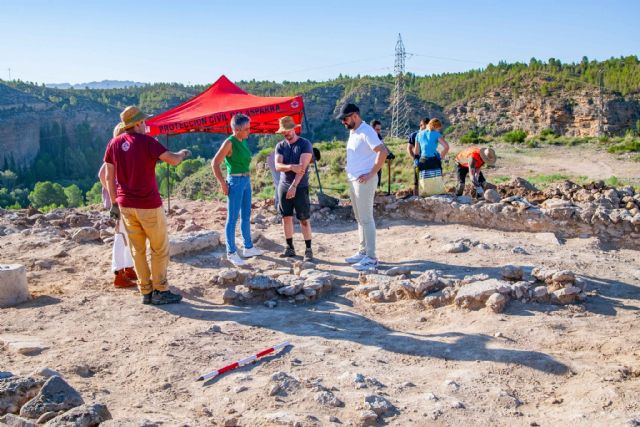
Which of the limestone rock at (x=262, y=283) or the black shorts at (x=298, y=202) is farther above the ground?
the black shorts at (x=298, y=202)

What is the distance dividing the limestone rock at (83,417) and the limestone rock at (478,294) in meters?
3.30

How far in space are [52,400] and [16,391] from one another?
0.33 m

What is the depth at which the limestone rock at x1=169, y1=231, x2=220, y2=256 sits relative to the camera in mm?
7484

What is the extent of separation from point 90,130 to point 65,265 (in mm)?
94826

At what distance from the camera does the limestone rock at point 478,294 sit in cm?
538

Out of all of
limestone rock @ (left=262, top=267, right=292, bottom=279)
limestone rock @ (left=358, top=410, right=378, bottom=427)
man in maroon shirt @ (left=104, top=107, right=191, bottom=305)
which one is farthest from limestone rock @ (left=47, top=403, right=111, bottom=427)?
limestone rock @ (left=262, top=267, right=292, bottom=279)

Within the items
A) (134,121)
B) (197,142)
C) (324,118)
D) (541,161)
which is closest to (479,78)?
(324,118)

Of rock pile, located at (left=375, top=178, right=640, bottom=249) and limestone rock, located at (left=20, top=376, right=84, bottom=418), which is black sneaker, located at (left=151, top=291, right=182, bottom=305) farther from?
rock pile, located at (left=375, top=178, right=640, bottom=249)

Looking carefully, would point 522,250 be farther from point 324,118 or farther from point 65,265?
point 324,118

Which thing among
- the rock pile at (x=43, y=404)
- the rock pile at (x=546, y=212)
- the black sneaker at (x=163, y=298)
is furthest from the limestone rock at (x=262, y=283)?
the rock pile at (x=546, y=212)

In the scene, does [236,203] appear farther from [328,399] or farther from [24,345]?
[328,399]

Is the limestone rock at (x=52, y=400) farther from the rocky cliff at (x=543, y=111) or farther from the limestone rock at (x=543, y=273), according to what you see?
the rocky cliff at (x=543, y=111)

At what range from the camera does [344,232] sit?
9.02 metres

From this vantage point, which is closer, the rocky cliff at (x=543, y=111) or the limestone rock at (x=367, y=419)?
the limestone rock at (x=367, y=419)
